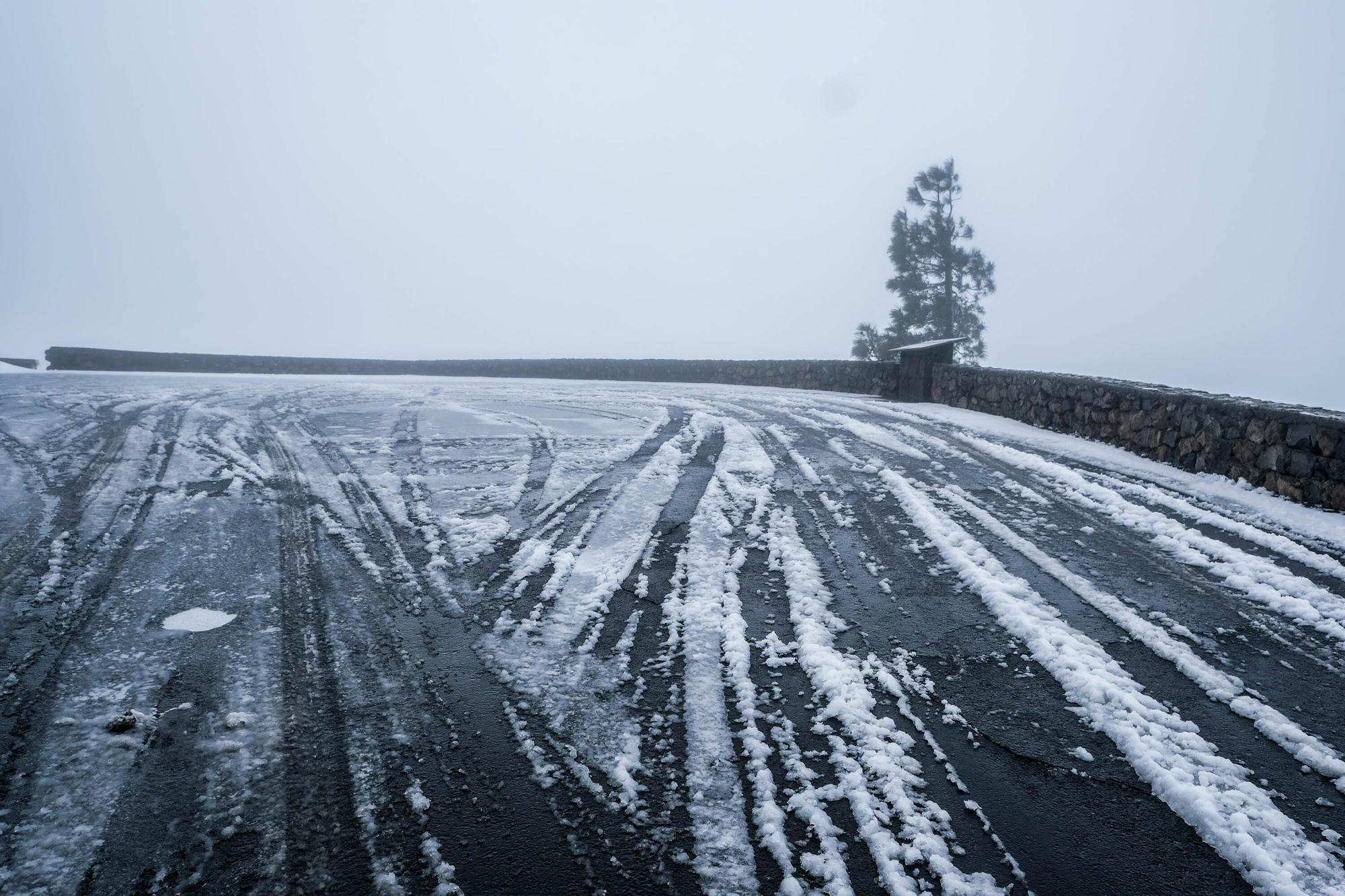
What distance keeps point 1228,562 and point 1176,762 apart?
2561 millimetres

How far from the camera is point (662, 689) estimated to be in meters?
2.66

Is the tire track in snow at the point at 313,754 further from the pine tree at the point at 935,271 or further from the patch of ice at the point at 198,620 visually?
the pine tree at the point at 935,271

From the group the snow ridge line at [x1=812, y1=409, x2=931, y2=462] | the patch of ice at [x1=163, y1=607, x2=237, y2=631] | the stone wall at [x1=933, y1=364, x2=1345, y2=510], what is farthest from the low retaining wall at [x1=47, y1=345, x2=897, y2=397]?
the patch of ice at [x1=163, y1=607, x2=237, y2=631]

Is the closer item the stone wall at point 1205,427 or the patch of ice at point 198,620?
the patch of ice at point 198,620

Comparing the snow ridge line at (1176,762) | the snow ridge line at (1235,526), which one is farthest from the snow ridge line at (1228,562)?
the snow ridge line at (1176,762)

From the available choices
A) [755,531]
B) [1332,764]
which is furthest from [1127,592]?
[755,531]

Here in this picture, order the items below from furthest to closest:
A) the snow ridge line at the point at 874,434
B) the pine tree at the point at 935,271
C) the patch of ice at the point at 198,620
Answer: the pine tree at the point at 935,271 < the snow ridge line at the point at 874,434 < the patch of ice at the point at 198,620

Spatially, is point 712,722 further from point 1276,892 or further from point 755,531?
point 755,531

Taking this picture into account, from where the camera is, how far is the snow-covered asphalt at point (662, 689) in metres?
1.84

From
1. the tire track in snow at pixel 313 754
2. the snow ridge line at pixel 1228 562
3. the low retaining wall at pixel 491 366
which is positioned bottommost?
the tire track in snow at pixel 313 754

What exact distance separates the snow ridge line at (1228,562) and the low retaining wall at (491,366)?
11856 mm

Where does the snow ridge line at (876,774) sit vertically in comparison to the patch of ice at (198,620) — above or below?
below

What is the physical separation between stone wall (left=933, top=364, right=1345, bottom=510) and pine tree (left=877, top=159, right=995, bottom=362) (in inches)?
740

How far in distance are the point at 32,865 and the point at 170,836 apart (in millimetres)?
278
